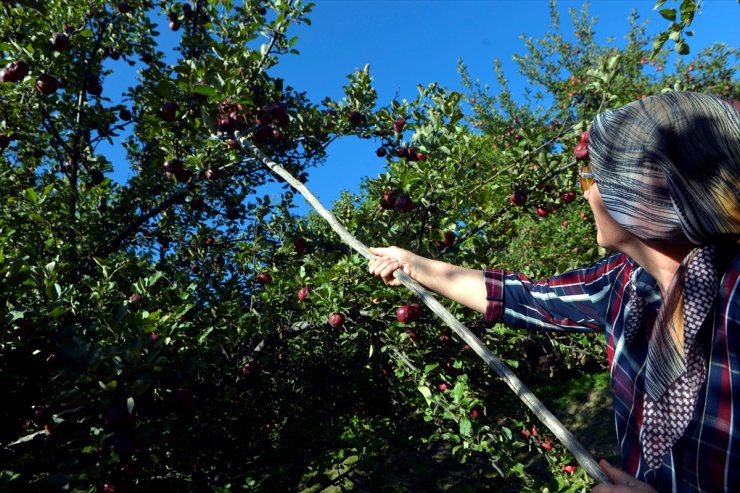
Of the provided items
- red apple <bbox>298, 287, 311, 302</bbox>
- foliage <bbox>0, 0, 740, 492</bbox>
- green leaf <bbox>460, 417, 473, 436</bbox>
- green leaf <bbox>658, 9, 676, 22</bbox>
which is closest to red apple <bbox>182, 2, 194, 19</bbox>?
foliage <bbox>0, 0, 740, 492</bbox>

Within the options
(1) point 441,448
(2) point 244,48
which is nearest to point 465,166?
(2) point 244,48

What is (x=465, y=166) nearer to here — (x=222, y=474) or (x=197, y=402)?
(x=197, y=402)

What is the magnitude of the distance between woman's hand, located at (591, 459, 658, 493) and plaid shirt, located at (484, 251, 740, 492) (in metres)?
0.07

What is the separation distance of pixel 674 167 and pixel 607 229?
232mm

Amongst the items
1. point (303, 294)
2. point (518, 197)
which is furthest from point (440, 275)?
point (518, 197)

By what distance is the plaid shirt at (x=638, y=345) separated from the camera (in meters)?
0.82

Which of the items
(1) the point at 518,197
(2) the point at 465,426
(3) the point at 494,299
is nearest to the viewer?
(3) the point at 494,299

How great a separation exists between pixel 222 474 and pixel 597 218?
2603 millimetres

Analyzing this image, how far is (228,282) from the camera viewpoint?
3498mm

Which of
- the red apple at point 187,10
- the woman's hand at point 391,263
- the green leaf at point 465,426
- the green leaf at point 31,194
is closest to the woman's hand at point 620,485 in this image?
the woman's hand at point 391,263

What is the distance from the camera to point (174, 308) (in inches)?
97.7

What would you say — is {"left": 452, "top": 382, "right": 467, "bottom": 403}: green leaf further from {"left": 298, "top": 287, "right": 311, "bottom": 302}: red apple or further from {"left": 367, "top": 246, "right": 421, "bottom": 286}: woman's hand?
{"left": 298, "top": 287, "right": 311, "bottom": 302}: red apple

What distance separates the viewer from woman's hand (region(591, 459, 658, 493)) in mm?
876

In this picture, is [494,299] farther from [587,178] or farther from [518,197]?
[518,197]
